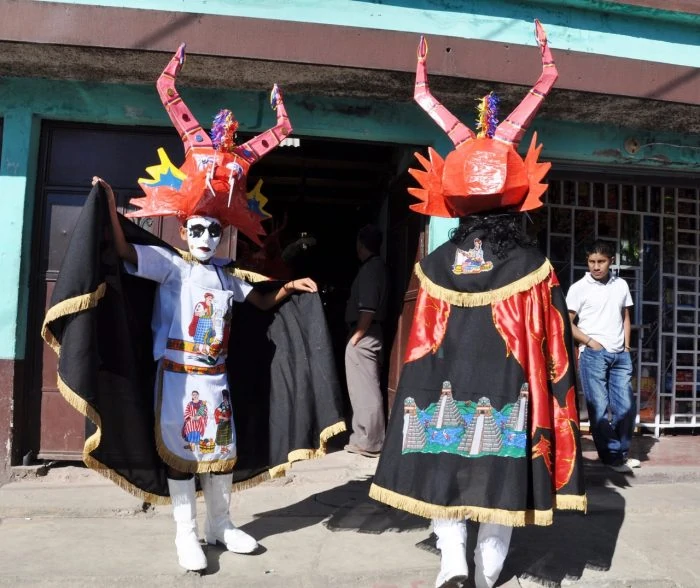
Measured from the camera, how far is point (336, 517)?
402 centimetres

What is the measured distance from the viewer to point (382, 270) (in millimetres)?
5582

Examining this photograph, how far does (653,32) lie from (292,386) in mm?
3832

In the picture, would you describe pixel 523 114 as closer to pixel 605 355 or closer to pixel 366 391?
pixel 605 355

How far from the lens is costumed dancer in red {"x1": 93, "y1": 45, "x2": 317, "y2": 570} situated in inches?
124

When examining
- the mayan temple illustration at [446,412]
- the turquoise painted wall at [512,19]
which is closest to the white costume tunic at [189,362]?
the mayan temple illustration at [446,412]

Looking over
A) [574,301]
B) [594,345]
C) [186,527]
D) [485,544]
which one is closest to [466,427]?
[485,544]

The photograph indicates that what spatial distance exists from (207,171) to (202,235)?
318mm

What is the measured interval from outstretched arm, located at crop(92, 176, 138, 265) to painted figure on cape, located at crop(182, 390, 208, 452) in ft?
2.39

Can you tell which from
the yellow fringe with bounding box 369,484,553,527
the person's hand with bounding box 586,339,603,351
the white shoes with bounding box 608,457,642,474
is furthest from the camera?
the person's hand with bounding box 586,339,603,351

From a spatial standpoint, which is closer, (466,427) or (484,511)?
(484,511)

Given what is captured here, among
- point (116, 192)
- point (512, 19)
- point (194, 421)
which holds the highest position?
point (512, 19)

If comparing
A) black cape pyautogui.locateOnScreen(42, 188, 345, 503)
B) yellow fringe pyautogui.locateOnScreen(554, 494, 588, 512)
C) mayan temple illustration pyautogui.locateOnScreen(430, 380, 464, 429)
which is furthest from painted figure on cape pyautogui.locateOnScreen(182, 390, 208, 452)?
yellow fringe pyautogui.locateOnScreen(554, 494, 588, 512)

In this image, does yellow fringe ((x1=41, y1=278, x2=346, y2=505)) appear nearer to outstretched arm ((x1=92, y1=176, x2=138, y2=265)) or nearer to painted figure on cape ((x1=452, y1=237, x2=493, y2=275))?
outstretched arm ((x1=92, y1=176, x2=138, y2=265))

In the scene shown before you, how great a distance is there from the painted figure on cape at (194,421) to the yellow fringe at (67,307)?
65 cm
